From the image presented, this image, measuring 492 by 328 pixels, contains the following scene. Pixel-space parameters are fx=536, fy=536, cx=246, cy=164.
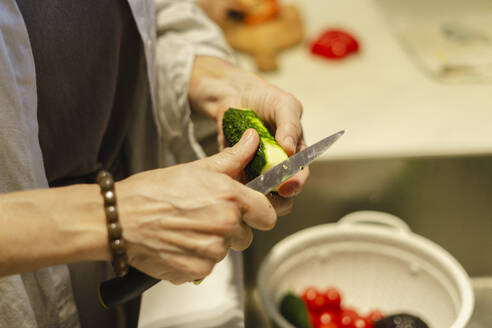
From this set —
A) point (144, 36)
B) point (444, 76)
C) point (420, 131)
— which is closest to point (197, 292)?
point (144, 36)

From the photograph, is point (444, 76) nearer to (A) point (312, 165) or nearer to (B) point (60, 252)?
(A) point (312, 165)

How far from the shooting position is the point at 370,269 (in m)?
0.95

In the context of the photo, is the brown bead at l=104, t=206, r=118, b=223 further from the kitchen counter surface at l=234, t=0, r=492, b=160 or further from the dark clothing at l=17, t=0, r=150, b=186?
the kitchen counter surface at l=234, t=0, r=492, b=160

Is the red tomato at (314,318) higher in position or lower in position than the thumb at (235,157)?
lower

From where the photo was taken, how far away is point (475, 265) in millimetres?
1146

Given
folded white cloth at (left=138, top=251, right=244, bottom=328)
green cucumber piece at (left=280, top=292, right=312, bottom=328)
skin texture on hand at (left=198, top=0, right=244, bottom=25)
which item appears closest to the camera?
folded white cloth at (left=138, top=251, right=244, bottom=328)

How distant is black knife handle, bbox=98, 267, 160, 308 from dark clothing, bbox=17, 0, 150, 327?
18 centimetres

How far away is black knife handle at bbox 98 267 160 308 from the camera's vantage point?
0.54m

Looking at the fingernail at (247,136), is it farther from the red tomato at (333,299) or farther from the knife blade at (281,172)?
the red tomato at (333,299)

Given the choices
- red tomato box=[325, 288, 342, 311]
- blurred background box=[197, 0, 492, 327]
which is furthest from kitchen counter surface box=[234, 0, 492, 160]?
red tomato box=[325, 288, 342, 311]

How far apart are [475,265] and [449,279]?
0.36 m

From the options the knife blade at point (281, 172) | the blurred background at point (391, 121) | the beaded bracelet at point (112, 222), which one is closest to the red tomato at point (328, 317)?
the blurred background at point (391, 121)

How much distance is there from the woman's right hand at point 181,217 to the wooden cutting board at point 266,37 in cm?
82

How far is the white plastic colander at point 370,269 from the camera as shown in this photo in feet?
2.81
